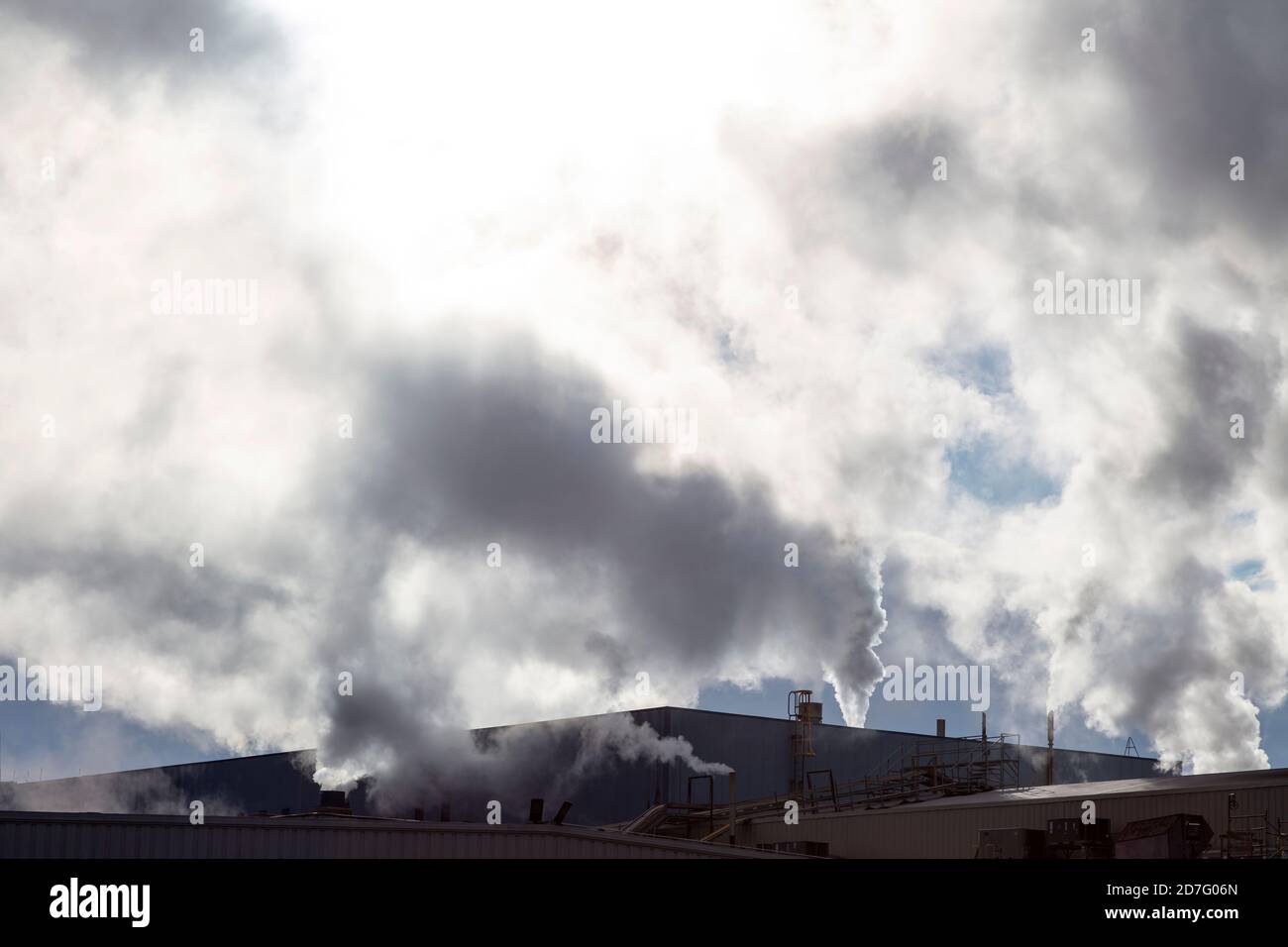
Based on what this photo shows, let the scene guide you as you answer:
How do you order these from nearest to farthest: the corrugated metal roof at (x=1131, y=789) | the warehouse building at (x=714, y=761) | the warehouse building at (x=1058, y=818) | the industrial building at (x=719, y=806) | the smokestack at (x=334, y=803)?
the industrial building at (x=719, y=806), the warehouse building at (x=1058, y=818), the corrugated metal roof at (x=1131, y=789), the smokestack at (x=334, y=803), the warehouse building at (x=714, y=761)

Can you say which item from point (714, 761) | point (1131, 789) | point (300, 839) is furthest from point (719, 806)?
point (300, 839)

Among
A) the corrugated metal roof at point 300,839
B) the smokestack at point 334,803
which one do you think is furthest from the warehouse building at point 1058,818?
the smokestack at point 334,803

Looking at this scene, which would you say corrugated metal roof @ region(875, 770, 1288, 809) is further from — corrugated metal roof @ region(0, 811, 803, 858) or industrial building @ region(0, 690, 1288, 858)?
corrugated metal roof @ region(0, 811, 803, 858)

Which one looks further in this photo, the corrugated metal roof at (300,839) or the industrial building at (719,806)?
the industrial building at (719,806)

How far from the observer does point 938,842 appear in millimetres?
36250

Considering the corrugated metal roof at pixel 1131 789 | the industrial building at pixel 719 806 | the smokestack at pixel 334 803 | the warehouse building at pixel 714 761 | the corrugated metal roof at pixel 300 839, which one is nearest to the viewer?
the corrugated metal roof at pixel 300 839

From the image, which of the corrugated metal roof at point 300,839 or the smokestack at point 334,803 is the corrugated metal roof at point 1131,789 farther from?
the smokestack at point 334,803

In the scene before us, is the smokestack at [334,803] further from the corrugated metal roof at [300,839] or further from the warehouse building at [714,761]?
the corrugated metal roof at [300,839]

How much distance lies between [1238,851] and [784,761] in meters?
22.0

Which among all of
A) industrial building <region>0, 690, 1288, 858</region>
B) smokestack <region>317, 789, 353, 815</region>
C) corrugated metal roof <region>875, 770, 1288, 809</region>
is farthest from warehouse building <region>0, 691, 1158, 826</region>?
corrugated metal roof <region>875, 770, 1288, 809</region>

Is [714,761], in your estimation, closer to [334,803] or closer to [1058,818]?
[334,803]

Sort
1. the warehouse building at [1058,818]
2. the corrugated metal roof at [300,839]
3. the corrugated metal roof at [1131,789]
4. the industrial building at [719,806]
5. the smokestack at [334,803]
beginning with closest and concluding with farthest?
the corrugated metal roof at [300,839] → the industrial building at [719,806] → the warehouse building at [1058,818] → the corrugated metal roof at [1131,789] → the smokestack at [334,803]
